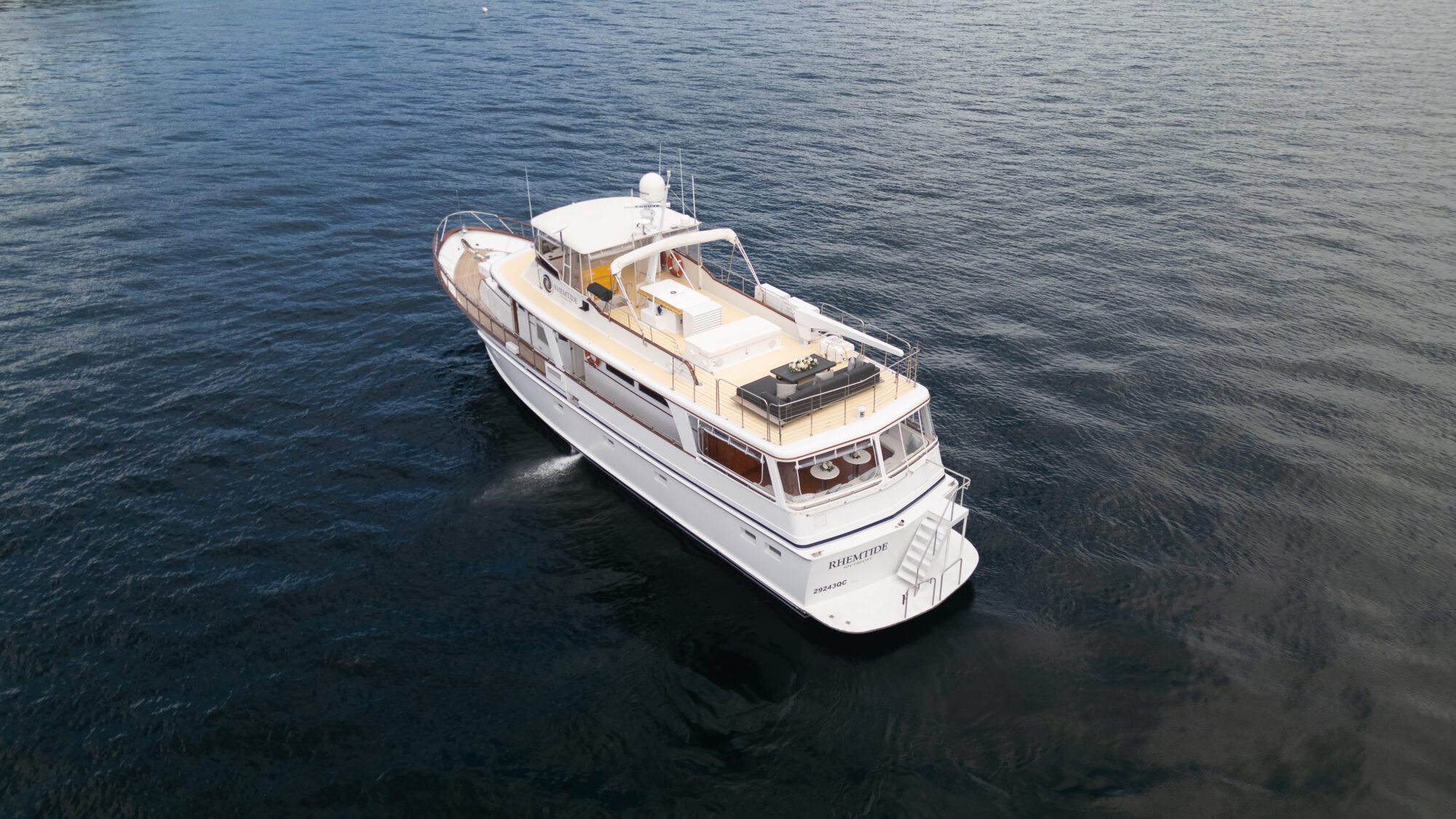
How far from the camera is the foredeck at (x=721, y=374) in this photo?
2697 cm

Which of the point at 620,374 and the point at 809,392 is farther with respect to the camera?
the point at 620,374

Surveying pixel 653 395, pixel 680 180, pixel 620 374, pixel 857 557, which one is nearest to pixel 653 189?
pixel 620 374

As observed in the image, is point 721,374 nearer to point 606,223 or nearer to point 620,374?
point 620,374

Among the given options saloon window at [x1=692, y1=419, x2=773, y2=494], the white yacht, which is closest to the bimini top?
the white yacht

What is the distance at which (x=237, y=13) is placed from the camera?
97000mm

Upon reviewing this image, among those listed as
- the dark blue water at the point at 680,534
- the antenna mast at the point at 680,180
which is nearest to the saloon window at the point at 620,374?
the dark blue water at the point at 680,534

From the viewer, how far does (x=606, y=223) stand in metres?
33.9

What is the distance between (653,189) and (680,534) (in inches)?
526

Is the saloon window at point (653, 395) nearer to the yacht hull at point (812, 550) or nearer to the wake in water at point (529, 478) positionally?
the yacht hull at point (812, 550)

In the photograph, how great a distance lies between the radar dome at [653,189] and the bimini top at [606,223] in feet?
0.84

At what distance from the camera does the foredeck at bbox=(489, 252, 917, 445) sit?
2697 cm

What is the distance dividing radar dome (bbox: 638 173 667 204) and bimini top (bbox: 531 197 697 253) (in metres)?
0.26

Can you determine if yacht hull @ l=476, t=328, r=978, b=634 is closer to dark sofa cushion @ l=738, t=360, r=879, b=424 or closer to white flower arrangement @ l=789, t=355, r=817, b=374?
dark sofa cushion @ l=738, t=360, r=879, b=424

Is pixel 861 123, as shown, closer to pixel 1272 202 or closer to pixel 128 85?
pixel 1272 202
